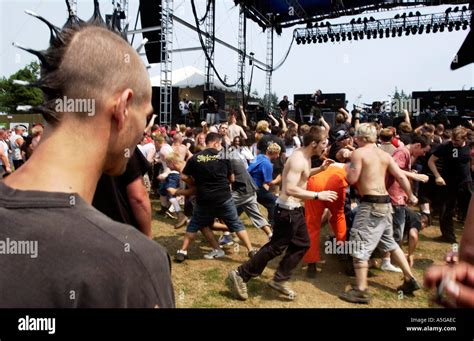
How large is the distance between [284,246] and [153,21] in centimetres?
1087

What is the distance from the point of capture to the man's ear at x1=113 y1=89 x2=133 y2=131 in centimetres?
90

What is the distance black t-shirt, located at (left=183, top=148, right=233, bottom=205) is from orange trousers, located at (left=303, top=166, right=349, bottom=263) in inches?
48.9

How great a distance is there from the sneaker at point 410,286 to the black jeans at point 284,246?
1445mm

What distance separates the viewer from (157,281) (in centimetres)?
77

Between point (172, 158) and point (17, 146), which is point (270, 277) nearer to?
point (172, 158)

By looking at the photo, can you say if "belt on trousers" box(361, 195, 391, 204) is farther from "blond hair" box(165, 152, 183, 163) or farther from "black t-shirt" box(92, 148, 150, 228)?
"blond hair" box(165, 152, 183, 163)

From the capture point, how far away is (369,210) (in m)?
4.23

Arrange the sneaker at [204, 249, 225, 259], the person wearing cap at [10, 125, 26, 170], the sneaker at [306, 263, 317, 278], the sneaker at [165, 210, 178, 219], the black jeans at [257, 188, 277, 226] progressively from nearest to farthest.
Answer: the sneaker at [306, 263, 317, 278]
the sneaker at [204, 249, 225, 259]
the black jeans at [257, 188, 277, 226]
the sneaker at [165, 210, 178, 219]
the person wearing cap at [10, 125, 26, 170]

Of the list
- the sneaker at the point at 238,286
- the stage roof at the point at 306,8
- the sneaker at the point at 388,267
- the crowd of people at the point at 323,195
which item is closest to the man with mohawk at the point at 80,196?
the crowd of people at the point at 323,195

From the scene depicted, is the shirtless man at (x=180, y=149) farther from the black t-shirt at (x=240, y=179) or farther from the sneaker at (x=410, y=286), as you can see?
the sneaker at (x=410, y=286)

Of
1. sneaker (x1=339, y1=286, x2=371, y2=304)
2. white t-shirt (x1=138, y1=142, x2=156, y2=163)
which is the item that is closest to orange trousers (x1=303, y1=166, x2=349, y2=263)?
sneaker (x1=339, y1=286, x2=371, y2=304)

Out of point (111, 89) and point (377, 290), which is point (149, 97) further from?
point (377, 290)

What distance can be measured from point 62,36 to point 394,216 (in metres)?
4.94
